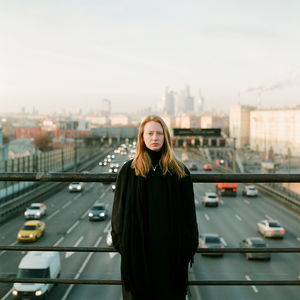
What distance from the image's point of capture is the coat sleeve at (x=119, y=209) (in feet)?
5.70

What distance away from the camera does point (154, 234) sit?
169 centimetres

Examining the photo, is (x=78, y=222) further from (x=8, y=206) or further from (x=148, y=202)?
(x=148, y=202)

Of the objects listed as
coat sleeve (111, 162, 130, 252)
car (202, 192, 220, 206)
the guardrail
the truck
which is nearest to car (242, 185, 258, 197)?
the truck

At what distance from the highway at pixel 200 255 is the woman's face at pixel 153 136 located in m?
2.20

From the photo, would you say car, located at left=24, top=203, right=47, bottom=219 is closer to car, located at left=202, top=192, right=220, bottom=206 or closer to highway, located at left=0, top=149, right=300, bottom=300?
highway, located at left=0, top=149, right=300, bottom=300

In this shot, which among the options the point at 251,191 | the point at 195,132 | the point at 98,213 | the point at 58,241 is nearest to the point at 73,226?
the point at 98,213

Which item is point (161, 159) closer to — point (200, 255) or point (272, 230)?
point (200, 255)

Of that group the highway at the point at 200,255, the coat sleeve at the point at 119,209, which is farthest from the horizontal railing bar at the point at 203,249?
the highway at the point at 200,255

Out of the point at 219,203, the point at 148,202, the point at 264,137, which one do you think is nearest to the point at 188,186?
the point at 148,202

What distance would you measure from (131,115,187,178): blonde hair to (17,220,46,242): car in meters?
13.5

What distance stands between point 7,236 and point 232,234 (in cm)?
992

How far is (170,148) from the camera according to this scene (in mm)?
1832

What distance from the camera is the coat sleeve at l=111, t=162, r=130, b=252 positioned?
174 centimetres

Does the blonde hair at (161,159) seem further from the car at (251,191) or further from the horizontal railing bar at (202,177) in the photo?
the car at (251,191)
